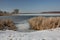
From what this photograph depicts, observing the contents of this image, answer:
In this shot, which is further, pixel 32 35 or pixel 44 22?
pixel 44 22

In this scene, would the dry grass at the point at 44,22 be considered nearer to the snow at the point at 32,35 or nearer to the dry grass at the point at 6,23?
the snow at the point at 32,35

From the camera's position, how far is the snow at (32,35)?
2156 millimetres

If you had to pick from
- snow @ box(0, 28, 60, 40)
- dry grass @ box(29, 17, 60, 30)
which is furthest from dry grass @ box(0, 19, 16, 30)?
dry grass @ box(29, 17, 60, 30)

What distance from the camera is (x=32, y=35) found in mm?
2264

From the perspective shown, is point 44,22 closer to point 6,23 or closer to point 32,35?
point 32,35

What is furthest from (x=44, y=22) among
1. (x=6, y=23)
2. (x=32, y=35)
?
(x=6, y=23)

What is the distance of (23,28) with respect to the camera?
2518mm

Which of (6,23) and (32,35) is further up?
(6,23)

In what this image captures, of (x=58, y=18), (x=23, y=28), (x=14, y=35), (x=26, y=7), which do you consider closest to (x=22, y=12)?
(x=26, y=7)

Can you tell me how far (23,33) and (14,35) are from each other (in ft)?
0.61

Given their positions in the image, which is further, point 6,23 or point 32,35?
point 6,23

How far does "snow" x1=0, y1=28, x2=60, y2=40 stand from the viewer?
2.16 metres

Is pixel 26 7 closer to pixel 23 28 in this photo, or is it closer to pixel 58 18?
pixel 23 28

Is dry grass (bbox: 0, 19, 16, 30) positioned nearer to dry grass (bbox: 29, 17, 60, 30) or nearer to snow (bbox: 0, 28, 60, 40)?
snow (bbox: 0, 28, 60, 40)
